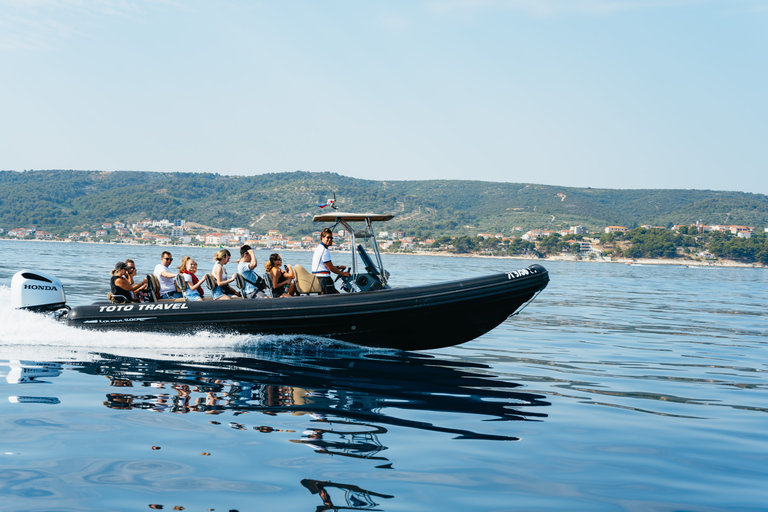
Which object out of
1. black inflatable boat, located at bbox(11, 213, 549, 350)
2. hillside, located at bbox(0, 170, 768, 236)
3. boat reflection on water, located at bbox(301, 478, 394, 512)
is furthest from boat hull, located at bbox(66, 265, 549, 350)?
hillside, located at bbox(0, 170, 768, 236)

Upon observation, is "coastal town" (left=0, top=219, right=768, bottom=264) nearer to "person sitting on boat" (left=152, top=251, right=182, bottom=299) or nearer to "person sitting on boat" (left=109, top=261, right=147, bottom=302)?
"person sitting on boat" (left=152, top=251, right=182, bottom=299)

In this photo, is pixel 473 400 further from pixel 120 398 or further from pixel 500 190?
pixel 500 190

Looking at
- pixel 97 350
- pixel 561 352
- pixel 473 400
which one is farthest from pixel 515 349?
pixel 97 350

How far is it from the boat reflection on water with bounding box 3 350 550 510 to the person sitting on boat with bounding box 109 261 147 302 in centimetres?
139

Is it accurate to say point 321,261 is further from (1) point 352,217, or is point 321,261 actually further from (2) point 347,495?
(2) point 347,495

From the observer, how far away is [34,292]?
33.2 feet

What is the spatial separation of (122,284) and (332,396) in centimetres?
503

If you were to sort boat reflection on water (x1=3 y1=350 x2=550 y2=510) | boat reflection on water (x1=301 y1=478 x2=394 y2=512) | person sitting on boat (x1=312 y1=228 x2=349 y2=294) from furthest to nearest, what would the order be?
person sitting on boat (x1=312 y1=228 x2=349 y2=294), boat reflection on water (x1=3 y1=350 x2=550 y2=510), boat reflection on water (x1=301 y1=478 x2=394 y2=512)

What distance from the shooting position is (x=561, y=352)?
10570 mm

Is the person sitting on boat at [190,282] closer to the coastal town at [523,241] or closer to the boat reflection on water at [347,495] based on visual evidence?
the boat reflection on water at [347,495]

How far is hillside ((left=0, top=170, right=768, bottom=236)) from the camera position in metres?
155

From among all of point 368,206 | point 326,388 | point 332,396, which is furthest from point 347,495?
point 368,206

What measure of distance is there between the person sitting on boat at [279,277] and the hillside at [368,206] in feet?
420

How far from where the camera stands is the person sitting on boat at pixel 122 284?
10.0 metres
